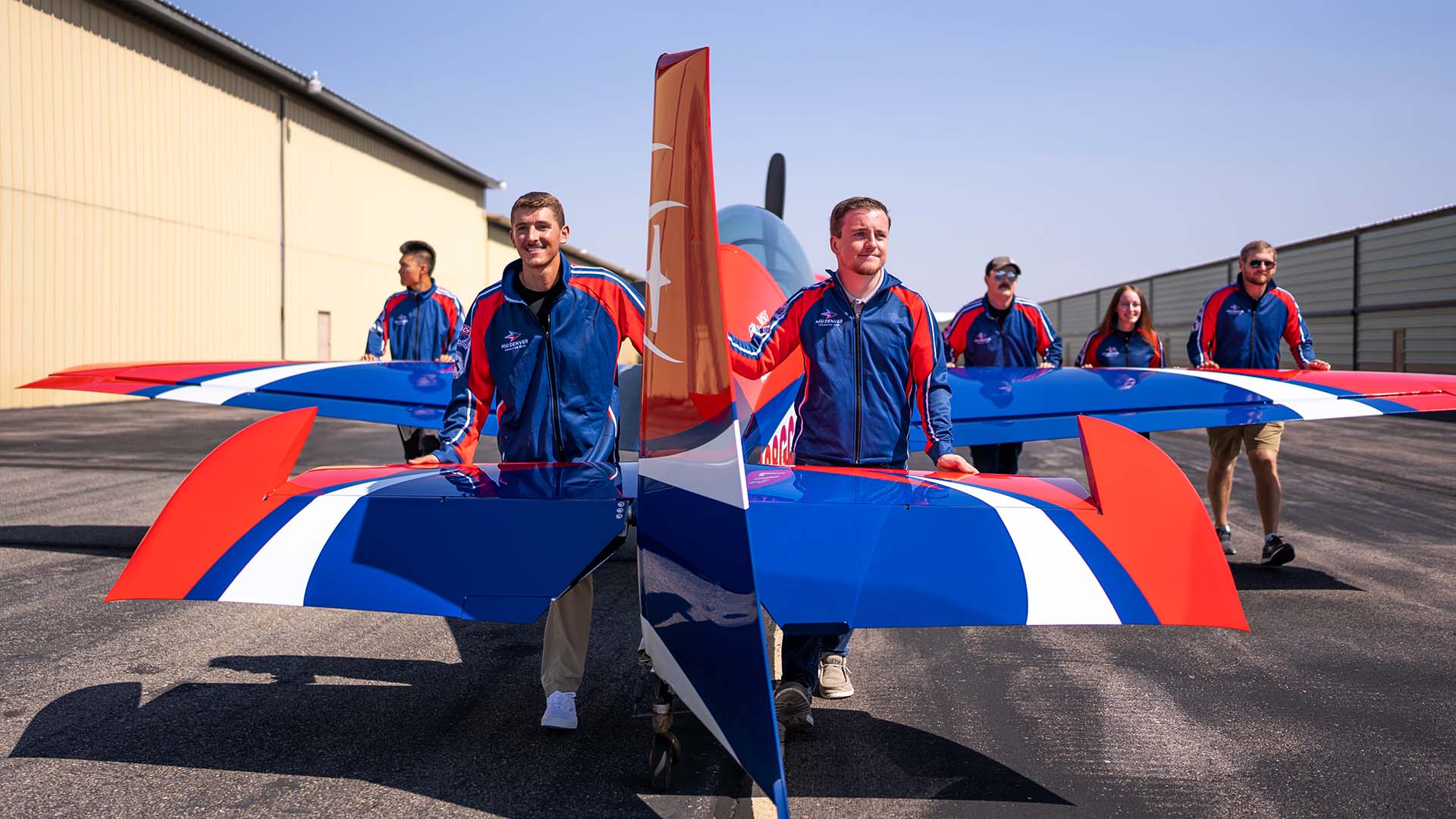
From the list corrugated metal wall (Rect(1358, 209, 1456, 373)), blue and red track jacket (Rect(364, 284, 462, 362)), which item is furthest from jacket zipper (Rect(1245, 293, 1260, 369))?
corrugated metal wall (Rect(1358, 209, 1456, 373))

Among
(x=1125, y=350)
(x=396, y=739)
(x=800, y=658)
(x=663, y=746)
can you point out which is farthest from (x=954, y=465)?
(x=1125, y=350)

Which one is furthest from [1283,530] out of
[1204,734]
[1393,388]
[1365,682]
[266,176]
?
[266,176]

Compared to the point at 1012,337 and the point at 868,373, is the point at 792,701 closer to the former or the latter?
the point at 868,373

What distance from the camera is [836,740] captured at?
11.3 ft

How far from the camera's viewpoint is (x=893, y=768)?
10.4 ft

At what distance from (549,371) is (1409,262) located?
23441mm

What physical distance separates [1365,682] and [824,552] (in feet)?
9.97

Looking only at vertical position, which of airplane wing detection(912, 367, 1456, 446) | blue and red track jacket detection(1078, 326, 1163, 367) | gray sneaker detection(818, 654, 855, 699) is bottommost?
gray sneaker detection(818, 654, 855, 699)

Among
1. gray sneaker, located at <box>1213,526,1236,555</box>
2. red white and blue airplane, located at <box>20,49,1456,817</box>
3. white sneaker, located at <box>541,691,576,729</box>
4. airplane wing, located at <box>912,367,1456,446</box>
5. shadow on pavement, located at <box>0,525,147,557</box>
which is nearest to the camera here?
red white and blue airplane, located at <box>20,49,1456,817</box>

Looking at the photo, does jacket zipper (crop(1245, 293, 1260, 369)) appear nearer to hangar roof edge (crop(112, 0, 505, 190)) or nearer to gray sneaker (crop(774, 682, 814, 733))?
gray sneaker (crop(774, 682, 814, 733))

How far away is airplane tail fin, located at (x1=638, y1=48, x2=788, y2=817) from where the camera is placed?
6.73 feet

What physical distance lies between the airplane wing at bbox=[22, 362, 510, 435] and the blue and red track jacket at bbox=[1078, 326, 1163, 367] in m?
5.25

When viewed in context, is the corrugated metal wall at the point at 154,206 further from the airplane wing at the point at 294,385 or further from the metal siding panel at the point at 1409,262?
the metal siding panel at the point at 1409,262

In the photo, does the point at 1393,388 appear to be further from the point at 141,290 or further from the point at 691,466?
the point at 141,290
